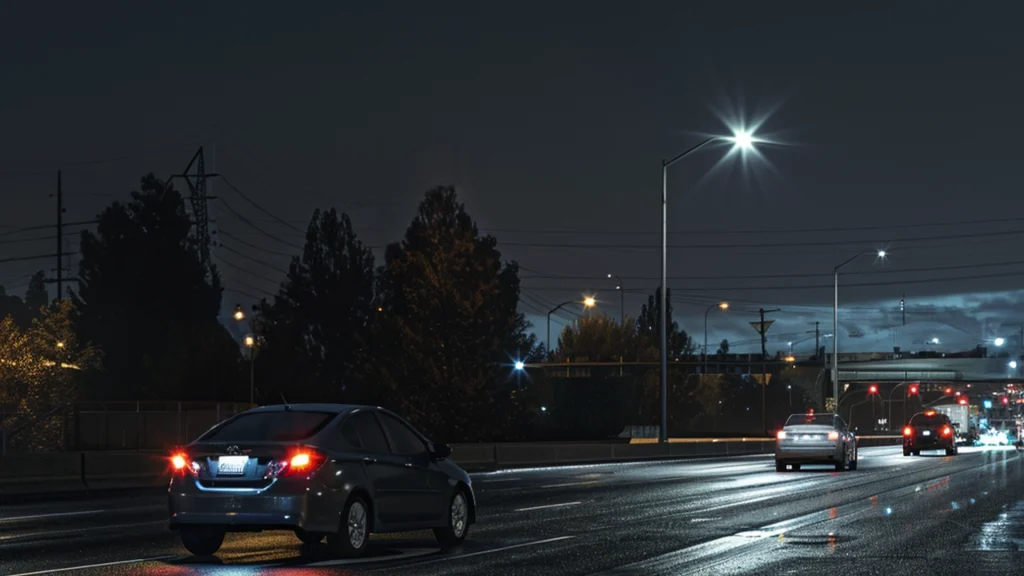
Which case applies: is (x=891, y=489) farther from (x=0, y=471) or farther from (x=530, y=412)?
(x=530, y=412)

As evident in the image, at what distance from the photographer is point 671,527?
19078 mm

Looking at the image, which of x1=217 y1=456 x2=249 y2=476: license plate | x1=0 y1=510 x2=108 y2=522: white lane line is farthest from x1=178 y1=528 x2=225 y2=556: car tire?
x1=0 y1=510 x2=108 y2=522: white lane line

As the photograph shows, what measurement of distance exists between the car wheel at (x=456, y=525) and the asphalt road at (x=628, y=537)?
180mm

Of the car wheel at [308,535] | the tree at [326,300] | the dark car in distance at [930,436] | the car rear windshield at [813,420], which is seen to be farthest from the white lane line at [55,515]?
the tree at [326,300]

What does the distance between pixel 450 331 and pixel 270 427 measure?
6795 centimetres

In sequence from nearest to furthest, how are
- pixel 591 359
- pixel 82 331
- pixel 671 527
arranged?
pixel 671 527, pixel 82 331, pixel 591 359

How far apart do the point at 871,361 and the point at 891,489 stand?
400 ft

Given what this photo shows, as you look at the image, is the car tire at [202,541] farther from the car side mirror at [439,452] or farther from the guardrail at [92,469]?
the guardrail at [92,469]

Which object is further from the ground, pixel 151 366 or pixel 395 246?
pixel 395 246

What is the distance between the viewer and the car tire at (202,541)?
1463 centimetres

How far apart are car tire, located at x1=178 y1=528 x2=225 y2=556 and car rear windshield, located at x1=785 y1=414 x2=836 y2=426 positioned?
28.3 meters

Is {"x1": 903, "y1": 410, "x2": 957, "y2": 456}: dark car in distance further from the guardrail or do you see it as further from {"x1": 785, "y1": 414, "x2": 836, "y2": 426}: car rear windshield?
the guardrail

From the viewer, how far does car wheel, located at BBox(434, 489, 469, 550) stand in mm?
16156

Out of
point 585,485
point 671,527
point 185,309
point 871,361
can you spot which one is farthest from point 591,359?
point 671,527
